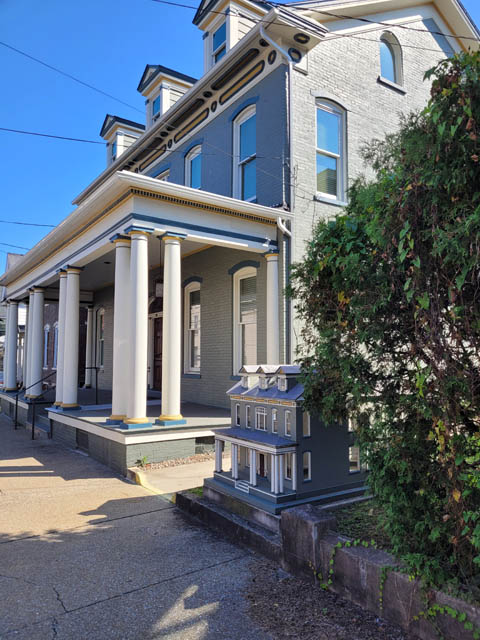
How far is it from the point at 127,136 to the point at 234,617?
1884cm

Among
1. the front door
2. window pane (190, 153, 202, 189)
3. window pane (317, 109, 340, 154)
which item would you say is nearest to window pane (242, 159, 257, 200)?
window pane (317, 109, 340, 154)

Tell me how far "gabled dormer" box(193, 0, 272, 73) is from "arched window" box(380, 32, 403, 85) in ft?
Answer: 10.4

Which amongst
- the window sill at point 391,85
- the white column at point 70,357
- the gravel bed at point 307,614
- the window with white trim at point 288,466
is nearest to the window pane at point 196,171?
the white column at point 70,357

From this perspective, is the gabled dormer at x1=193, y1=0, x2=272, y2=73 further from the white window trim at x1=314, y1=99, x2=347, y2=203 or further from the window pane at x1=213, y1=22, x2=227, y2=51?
the white window trim at x1=314, y1=99, x2=347, y2=203

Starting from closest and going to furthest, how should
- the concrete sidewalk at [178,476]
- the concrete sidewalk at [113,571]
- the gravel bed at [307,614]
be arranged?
the gravel bed at [307,614] < the concrete sidewalk at [113,571] < the concrete sidewalk at [178,476]

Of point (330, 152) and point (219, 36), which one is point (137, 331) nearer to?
point (330, 152)

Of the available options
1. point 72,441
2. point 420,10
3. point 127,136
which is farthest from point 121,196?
point 127,136

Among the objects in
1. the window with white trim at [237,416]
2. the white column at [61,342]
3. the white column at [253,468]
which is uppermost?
the white column at [61,342]

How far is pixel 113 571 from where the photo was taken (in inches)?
154

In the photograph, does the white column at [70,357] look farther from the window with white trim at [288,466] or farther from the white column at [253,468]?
the window with white trim at [288,466]

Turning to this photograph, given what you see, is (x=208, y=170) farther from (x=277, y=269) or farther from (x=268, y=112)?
(x=277, y=269)

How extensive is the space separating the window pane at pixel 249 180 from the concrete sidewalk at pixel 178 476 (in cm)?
602

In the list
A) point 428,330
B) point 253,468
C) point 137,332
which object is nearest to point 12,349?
point 137,332

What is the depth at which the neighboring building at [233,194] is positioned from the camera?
7961 millimetres
